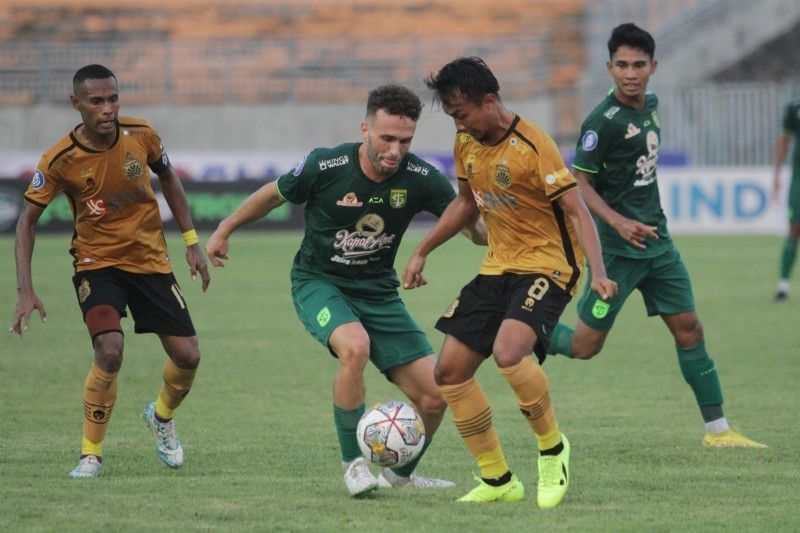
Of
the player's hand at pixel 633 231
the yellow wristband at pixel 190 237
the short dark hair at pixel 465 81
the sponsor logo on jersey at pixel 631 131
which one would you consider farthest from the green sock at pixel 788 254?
the short dark hair at pixel 465 81

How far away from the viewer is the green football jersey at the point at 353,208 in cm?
654

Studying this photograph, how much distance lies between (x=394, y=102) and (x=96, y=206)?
1.84 meters

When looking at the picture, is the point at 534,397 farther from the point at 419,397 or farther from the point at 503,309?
the point at 419,397

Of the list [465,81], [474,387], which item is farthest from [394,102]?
[474,387]

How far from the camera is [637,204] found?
769 cm

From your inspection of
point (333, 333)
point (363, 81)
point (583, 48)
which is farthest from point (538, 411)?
point (583, 48)

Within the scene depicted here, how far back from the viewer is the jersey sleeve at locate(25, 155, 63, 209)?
22.8ft

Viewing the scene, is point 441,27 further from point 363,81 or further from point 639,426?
point 639,426

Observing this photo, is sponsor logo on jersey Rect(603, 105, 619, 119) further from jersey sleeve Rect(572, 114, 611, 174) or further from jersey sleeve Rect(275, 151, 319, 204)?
jersey sleeve Rect(275, 151, 319, 204)

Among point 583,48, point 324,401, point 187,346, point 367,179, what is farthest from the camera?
point 583,48

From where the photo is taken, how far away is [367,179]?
6539 mm

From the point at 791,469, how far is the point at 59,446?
152 inches

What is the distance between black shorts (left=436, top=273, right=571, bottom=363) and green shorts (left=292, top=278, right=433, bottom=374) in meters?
0.46

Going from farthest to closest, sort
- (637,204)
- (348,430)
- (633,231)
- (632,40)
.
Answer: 1. (637,204)
2. (632,40)
3. (633,231)
4. (348,430)
